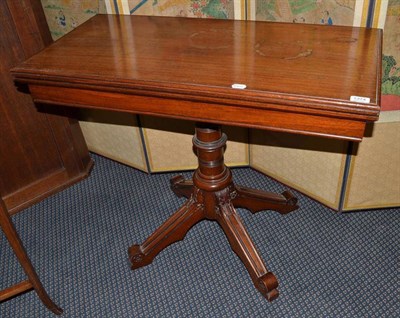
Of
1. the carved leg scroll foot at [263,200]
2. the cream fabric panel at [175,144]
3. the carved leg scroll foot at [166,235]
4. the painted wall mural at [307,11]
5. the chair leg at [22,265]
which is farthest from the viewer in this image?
the cream fabric panel at [175,144]

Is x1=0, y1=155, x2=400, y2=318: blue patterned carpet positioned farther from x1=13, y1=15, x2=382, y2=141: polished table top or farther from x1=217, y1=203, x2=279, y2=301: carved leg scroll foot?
x1=13, y1=15, x2=382, y2=141: polished table top

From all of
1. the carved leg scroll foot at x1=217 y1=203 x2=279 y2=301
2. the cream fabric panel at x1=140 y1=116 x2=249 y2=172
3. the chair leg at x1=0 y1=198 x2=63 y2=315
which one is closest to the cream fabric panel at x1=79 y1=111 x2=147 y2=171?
the cream fabric panel at x1=140 y1=116 x2=249 y2=172

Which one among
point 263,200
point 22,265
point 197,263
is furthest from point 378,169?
point 22,265

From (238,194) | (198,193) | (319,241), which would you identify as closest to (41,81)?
(198,193)

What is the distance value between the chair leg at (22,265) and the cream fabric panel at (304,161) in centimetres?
124

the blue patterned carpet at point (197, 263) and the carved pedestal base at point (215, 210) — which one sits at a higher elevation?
the carved pedestal base at point (215, 210)

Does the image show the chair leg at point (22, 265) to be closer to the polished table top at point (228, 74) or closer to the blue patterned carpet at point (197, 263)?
the blue patterned carpet at point (197, 263)

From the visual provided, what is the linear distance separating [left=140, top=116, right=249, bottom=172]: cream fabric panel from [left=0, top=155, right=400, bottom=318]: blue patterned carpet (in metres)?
0.19

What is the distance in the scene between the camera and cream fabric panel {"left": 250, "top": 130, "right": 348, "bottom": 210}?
1938 mm

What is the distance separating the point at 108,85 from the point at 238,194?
903mm

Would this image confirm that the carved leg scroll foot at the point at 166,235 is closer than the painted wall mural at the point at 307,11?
No

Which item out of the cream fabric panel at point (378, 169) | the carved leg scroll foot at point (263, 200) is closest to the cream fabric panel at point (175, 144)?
the carved leg scroll foot at point (263, 200)

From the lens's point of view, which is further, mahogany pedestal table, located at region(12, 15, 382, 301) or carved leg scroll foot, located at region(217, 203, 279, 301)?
carved leg scroll foot, located at region(217, 203, 279, 301)

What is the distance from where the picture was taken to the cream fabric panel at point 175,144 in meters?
2.21
